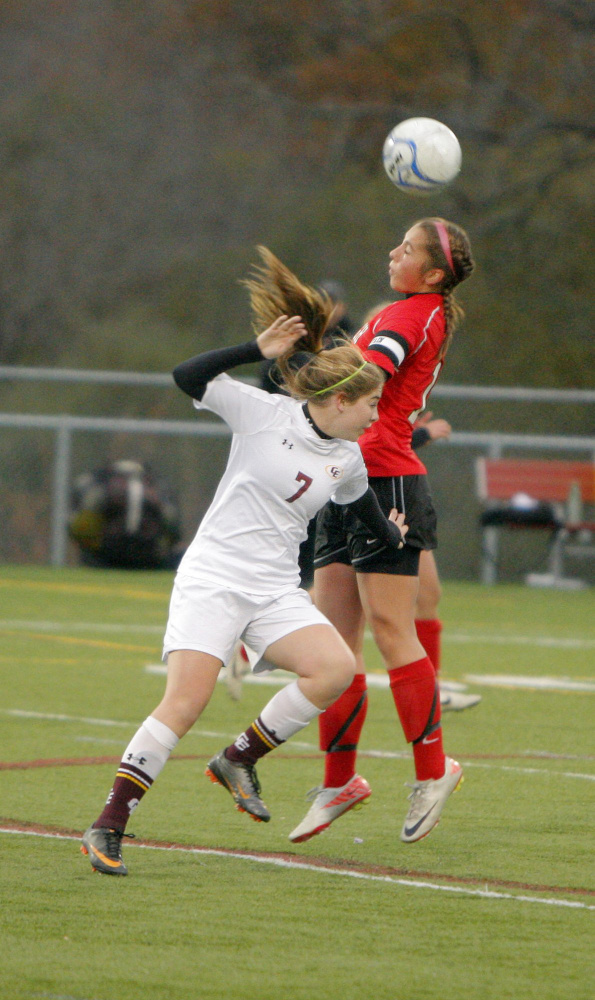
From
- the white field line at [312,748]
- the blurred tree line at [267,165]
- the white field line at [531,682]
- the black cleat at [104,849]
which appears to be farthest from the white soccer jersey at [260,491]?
the blurred tree line at [267,165]

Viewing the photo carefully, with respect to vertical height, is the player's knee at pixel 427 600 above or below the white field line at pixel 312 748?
above

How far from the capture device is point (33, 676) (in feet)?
33.0

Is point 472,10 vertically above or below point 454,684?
above

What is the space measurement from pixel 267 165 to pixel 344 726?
27.9 meters

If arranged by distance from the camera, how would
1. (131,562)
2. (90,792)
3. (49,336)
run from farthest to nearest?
(49,336) < (131,562) < (90,792)

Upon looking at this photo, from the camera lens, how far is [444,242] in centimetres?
569

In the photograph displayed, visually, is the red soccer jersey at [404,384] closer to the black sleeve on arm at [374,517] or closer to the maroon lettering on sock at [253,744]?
the black sleeve on arm at [374,517]

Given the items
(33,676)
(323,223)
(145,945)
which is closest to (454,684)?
(33,676)

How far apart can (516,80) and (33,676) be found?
68.1ft

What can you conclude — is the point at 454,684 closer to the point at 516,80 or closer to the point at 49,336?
the point at 516,80

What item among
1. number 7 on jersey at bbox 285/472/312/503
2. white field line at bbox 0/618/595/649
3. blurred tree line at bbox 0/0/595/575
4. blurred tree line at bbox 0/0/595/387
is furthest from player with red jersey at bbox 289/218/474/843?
blurred tree line at bbox 0/0/595/387

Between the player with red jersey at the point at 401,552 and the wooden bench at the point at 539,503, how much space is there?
1241cm

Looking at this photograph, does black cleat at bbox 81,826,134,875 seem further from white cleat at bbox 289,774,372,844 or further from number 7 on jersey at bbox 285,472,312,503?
number 7 on jersey at bbox 285,472,312,503

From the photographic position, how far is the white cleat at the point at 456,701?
8.74 m
